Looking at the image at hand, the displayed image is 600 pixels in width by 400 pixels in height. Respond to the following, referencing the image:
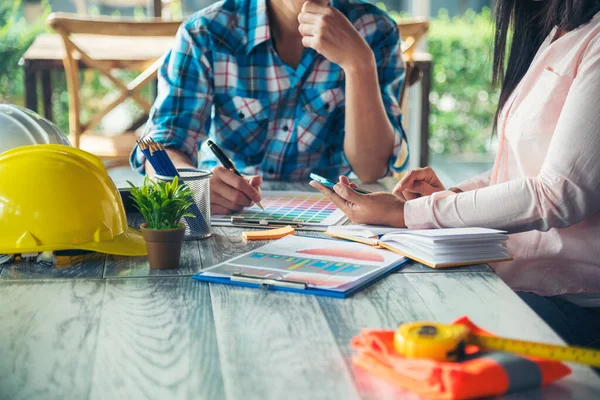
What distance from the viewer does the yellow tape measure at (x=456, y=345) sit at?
63 centimetres

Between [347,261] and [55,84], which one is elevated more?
[347,261]

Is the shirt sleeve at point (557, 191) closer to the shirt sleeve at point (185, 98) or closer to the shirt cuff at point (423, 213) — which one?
the shirt cuff at point (423, 213)

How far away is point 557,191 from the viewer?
1.06 meters

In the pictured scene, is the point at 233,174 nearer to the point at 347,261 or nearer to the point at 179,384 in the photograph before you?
the point at 347,261

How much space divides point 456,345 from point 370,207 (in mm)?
566

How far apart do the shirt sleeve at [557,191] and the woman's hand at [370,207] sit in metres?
0.04

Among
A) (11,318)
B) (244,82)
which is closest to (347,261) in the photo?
(11,318)

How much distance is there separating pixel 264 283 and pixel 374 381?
0.28 meters

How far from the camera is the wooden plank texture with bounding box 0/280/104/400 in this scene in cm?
64

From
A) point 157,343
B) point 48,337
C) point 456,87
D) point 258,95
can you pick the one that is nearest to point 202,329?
point 157,343

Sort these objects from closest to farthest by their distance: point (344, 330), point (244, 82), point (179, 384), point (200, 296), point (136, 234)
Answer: point (179, 384) < point (344, 330) < point (200, 296) < point (136, 234) < point (244, 82)

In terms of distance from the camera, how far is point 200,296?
87cm

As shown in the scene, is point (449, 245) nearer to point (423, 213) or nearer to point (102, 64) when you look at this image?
Result: point (423, 213)

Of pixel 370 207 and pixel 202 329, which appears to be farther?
pixel 370 207
